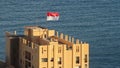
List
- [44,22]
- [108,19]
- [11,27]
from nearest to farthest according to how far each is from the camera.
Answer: [11,27] → [44,22] → [108,19]

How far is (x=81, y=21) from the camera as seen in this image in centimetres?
14362

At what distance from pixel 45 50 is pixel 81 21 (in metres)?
76.3

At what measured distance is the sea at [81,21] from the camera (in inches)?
4437

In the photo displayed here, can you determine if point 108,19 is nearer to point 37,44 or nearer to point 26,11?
point 26,11

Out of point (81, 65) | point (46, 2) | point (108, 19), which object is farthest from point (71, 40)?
point (46, 2)

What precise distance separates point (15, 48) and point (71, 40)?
6.28 m

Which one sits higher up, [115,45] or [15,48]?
[15,48]

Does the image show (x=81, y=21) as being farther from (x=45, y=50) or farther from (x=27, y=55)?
(x=45, y=50)

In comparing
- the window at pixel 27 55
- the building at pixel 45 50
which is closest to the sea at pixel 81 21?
the building at pixel 45 50

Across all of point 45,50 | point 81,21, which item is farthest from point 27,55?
point 81,21

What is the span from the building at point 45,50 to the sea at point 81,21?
31.1m

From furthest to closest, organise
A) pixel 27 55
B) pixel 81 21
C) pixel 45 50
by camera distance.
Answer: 1. pixel 81 21
2. pixel 27 55
3. pixel 45 50

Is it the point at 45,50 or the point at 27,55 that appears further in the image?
the point at 27,55

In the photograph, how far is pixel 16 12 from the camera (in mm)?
155375
